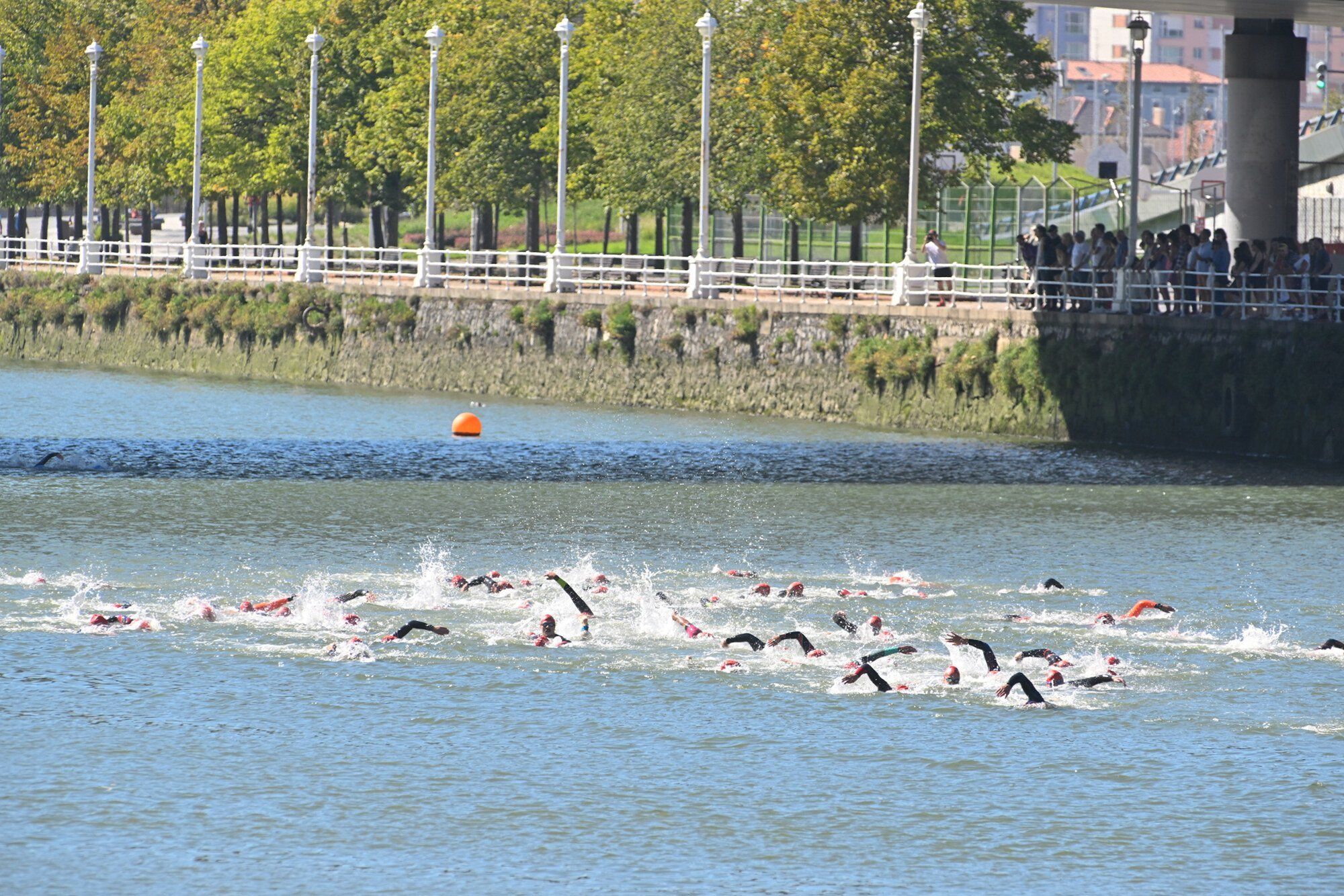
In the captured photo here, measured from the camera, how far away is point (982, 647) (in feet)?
74.2

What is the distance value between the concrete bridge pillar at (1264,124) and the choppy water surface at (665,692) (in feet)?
32.5

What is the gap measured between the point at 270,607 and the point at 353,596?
97 centimetres

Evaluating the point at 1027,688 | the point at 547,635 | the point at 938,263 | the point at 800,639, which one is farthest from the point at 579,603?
the point at 938,263

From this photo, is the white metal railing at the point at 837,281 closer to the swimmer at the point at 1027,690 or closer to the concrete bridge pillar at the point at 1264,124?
the concrete bridge pillar at the point at 1264,124

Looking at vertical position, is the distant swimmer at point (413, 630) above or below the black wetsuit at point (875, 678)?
above

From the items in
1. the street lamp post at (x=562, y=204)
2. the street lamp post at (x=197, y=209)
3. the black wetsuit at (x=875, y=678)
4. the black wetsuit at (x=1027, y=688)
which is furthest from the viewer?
the street lamp post at (x=197, y=209)

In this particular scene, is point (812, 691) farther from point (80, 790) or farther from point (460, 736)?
point (80, 790)

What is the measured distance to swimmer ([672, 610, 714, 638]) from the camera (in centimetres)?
2431

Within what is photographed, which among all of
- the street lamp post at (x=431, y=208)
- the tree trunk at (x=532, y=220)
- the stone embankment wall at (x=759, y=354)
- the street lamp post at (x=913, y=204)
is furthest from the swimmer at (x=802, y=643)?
the tree trunk at (x=532, y=220)

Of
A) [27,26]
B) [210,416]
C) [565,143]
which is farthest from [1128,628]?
[27,26]

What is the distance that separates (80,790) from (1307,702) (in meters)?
11.3

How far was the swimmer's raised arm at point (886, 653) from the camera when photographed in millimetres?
22578

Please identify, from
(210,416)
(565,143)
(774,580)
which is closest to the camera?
(774,580)

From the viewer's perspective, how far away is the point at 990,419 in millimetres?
46062
